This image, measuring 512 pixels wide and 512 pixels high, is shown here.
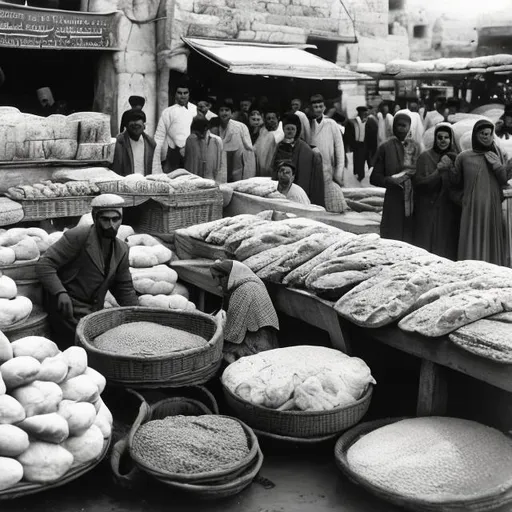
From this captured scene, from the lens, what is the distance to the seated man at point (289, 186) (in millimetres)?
7613

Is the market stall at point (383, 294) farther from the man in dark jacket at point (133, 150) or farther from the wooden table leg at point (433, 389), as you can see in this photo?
the man in dark jacket at point (133, 150)

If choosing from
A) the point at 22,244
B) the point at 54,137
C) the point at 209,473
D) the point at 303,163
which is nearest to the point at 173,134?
the point at 303,163

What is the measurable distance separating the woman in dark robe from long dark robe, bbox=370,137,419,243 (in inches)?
37.7

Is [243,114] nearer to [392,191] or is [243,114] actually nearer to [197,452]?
[392,191]

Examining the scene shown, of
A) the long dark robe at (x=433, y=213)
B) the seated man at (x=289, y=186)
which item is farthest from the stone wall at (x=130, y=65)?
the long dark robe at (x=433, y=213)

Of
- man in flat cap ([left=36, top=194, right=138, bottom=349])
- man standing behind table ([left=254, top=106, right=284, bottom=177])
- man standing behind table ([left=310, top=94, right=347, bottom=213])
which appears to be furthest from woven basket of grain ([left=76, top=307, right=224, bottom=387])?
man standing behind table ([left=254, top=106, right=284, bottom=177])

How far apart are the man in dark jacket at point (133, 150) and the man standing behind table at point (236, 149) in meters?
2.37

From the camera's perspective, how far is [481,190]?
6.97 meters

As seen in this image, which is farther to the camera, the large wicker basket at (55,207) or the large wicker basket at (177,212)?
the large wicker basket at (177,212)

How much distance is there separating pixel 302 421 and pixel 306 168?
4.65m

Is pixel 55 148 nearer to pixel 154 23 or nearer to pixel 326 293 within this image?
pixel 326 293

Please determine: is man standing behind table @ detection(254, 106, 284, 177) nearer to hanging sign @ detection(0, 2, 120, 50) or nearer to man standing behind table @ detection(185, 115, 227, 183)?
man standing behind table @ detection(185, 115, 227, 183)

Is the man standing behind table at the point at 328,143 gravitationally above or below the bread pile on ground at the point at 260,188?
above

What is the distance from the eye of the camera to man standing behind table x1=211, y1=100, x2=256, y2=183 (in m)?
10.7
